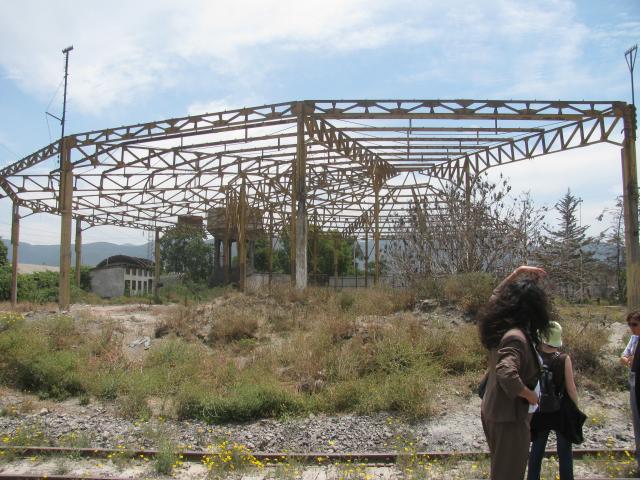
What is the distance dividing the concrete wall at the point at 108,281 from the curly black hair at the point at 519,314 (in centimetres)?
4909

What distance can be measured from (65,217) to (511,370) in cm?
1798

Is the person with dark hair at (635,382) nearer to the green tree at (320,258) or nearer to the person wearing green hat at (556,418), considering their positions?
the person wearing green hat at (556,418)

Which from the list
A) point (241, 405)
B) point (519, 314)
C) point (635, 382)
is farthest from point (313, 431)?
point (519, 314)

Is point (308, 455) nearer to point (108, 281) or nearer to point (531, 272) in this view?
point (531, 272)

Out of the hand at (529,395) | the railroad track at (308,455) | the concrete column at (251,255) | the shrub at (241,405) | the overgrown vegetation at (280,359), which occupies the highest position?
the concrete column at (251,255)

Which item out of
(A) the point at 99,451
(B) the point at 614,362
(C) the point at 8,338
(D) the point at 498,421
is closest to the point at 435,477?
(D) the point at 498,421

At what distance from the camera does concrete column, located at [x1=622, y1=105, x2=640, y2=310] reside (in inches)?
544

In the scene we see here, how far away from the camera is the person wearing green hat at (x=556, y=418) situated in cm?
469

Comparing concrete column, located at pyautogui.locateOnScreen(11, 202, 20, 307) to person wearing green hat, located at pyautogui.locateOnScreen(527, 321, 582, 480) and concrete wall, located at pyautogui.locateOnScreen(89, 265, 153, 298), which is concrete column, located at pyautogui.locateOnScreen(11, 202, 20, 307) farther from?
concrete wall, located at pyautogui.locateOnScreen(89, 265, 153, 298)

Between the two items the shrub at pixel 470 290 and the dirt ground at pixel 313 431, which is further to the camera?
the shrub at pixel 470 290

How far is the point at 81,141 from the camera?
18.6 meters

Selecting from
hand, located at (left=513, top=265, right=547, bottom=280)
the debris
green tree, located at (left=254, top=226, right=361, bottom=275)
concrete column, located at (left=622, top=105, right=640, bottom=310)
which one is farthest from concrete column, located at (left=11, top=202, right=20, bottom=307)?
hand, located at (left=513, top=265, right=547, bottom=280)

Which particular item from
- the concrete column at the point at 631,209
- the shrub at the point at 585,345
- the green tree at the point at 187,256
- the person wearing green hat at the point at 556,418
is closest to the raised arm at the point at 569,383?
the person wearing green hat at the point at 556,418

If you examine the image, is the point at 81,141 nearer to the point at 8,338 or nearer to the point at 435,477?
the point at 8,338
